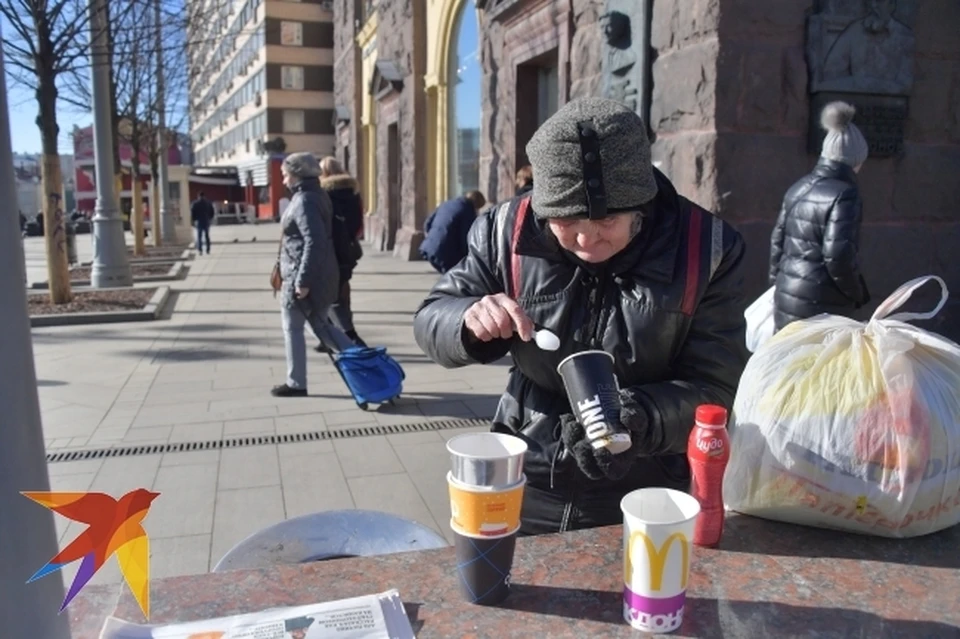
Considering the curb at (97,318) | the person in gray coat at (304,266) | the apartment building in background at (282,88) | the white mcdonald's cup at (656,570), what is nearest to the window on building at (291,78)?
the apartment building in background at (282,88)

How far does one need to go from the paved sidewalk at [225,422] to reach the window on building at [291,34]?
1594 inches

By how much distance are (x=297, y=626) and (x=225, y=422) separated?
431cm

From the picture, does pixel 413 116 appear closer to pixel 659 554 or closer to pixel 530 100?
pixel 530 100

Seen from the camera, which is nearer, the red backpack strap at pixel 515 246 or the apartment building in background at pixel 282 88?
the red backpack strap at pixel 515 246

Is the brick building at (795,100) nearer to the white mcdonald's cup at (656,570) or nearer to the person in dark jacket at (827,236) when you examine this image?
the person in dark jacket at (827,236)

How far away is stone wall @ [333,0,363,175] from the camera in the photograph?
2148 cm

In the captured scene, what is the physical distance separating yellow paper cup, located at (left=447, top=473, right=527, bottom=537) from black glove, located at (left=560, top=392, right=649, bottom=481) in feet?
0.70

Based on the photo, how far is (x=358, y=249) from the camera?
23.5 ft

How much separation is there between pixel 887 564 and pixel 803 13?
4.65 meters

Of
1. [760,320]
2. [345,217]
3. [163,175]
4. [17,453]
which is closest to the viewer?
[17,453]

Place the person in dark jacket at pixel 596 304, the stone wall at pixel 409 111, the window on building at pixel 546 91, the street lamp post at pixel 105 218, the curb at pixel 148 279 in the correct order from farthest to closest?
the stone wall at pixel 409 111, the curb at pixel 148 279, the street lamp post at pixel 105 218, the window on building at pixel 546 91, the person in dark jacket at pixel 596 304

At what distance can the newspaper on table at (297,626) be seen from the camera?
1.31 m

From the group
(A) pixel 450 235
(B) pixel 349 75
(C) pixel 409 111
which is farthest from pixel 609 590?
(B) pixel 349 75

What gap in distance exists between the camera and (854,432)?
159 centimetres
